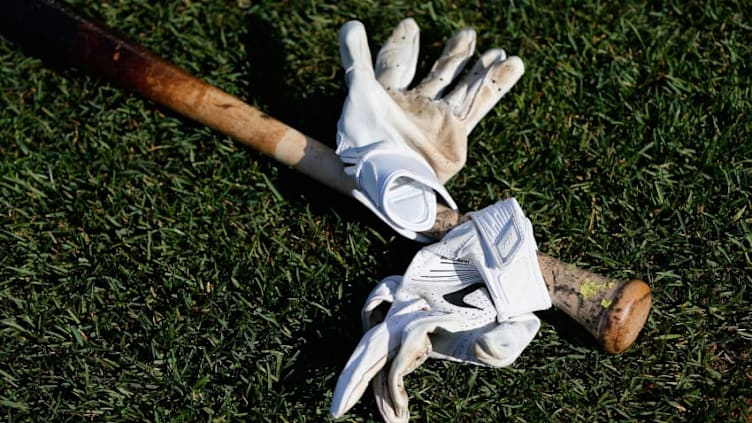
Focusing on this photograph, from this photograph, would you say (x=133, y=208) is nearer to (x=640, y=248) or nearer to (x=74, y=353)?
(x=74, y=353)

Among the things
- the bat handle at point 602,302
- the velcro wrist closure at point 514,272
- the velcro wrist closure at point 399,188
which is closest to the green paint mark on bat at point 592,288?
the bat handle at point 602,302

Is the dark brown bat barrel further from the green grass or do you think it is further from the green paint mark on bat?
the green grass

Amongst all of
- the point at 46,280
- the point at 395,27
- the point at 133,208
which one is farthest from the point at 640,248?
the point at 46,280

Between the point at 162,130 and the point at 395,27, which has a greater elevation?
the point at 395,27

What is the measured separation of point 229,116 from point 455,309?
1.31 metres

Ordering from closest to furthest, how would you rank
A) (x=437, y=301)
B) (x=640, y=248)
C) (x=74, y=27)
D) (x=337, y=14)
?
(x=437, y=301), (x=640, y=248), (x=74, y=27), (x=337, y=14)

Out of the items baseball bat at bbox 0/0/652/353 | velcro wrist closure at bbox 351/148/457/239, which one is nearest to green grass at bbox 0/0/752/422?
baseball bat at bbox 0/0/652/353

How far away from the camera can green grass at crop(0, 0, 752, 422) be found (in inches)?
142

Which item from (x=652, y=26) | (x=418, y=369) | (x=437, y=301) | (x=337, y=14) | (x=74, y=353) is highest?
(x=652, y=26)

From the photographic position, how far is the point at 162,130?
4.27 meters

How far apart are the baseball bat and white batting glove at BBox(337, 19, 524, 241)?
0.46 ft

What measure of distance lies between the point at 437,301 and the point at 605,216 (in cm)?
88

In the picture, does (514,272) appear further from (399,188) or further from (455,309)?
(399,188)

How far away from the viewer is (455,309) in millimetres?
3480
